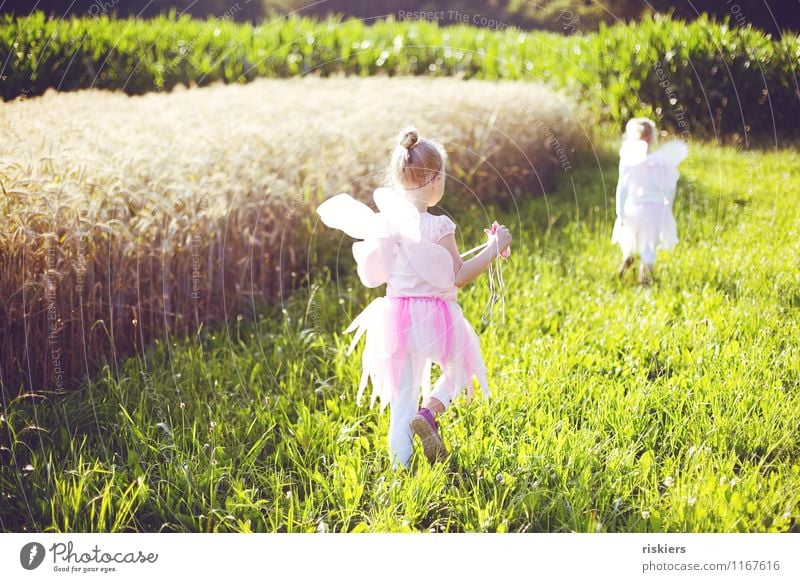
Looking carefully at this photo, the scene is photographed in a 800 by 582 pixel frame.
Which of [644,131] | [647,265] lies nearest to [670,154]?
[644,131]

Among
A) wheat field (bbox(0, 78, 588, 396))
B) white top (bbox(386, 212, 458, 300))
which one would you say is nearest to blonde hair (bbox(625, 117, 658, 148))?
wheat field (bbox(0, 78, 588, 396))

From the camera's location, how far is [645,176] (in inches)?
114

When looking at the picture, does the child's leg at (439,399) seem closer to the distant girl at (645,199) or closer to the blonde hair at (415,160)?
the blonde hair at (415,160)

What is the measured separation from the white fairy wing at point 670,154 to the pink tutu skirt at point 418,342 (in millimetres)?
1348

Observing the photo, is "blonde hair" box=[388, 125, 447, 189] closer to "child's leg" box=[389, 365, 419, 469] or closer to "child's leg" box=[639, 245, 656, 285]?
"child's leg" box=[389, 365, 419, 469]

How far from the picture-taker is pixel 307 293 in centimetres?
307

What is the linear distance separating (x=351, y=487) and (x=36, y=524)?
91 centimetres

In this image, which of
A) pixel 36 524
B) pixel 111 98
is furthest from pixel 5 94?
pixel 36 524

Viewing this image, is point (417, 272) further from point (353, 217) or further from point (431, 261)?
point (353, 217)

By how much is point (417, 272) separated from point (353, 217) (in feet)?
0.78

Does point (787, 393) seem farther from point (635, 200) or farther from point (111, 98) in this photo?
point (111, 98)
